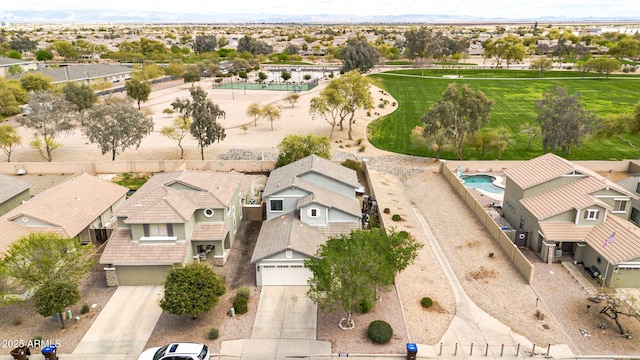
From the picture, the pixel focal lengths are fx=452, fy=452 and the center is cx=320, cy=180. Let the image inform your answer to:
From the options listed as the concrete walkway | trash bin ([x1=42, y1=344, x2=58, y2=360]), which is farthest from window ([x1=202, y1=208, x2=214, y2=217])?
the concrete walkway

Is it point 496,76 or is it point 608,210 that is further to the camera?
point 496,76

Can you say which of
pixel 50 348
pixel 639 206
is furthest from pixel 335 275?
pixel 639 206

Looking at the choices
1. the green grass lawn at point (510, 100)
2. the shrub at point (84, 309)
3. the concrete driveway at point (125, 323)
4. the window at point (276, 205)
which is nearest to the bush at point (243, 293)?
the concrete driveway at point (125, 323)

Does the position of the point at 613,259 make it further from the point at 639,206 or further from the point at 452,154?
the point at 452,154

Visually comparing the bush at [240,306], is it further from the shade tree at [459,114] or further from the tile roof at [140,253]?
the shade tree at [459,114]

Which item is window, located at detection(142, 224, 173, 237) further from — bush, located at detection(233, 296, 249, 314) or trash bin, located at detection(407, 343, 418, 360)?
trash bin, located at detection(407, 343, 418, 360)

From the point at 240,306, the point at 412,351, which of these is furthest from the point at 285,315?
the point at 412,351
